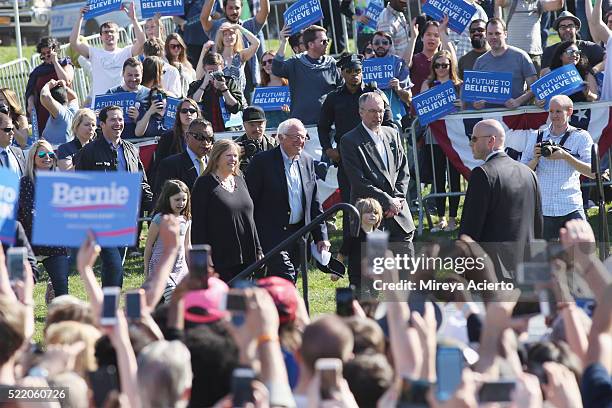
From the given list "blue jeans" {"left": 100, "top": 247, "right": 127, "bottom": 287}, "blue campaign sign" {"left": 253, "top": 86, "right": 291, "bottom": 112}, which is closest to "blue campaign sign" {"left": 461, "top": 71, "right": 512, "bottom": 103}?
"blue campaign sign" {"left": 253, "top": 86, "right": 291, "bottom": 112}

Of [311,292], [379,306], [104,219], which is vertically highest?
[104,219]

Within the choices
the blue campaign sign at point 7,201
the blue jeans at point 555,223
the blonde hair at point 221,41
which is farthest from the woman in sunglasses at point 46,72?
the blue campaign sign at point 7,201

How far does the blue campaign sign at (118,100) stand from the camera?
41.5ft

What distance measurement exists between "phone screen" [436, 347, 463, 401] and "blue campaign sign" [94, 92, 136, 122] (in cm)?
831

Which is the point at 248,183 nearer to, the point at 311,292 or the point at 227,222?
the point at 227,222

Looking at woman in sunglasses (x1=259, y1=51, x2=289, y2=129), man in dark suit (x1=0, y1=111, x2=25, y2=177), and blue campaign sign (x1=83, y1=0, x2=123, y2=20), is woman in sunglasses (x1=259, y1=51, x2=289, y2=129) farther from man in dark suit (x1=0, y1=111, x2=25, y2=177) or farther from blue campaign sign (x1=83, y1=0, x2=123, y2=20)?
man in dark suit (x1=0, y1=111, x2=25, y2=177)

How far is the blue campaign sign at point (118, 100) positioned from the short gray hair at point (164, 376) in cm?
761

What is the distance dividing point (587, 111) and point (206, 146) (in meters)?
3.81

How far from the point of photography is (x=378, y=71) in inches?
521

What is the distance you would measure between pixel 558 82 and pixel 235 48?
12.2 ft

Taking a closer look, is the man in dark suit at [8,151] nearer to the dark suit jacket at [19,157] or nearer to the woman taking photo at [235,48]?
the dark suit jacket at [19,157]

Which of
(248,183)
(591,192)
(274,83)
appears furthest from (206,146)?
(591,192)

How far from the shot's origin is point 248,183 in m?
10.2

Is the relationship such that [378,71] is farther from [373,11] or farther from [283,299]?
[283,299]
